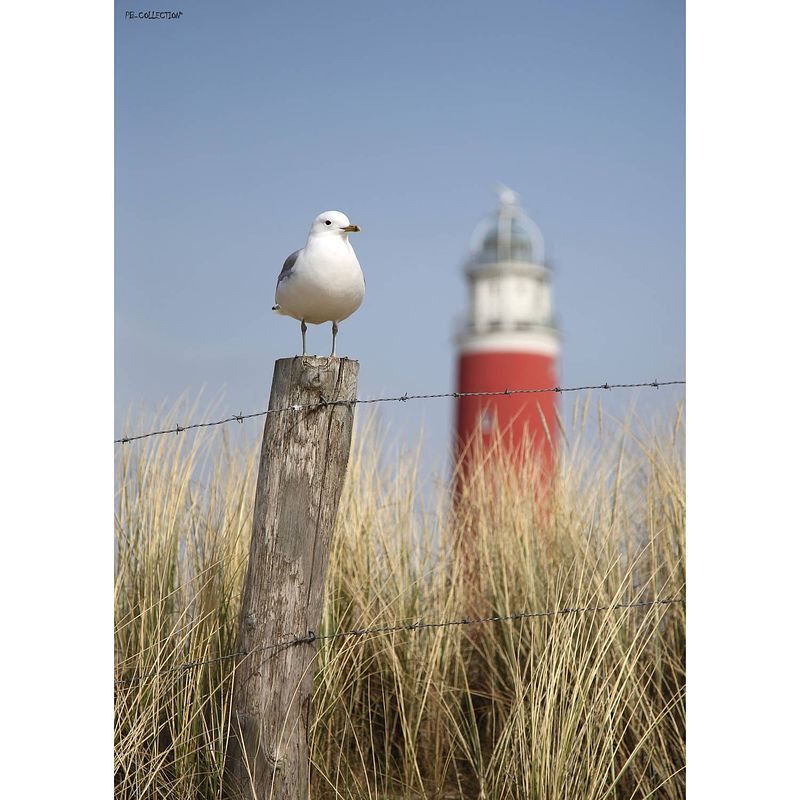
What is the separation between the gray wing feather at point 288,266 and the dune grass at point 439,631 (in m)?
0.73

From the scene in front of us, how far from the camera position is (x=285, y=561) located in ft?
5.93

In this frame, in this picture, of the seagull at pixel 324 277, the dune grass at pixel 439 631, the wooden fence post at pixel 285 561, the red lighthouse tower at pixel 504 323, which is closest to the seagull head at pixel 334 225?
the seagull at pixel 324 277

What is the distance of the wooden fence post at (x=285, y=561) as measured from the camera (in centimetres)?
181

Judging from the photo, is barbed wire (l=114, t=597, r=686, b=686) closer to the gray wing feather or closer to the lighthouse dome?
the gray wing feather

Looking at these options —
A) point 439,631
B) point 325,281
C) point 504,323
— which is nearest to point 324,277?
point 325,281

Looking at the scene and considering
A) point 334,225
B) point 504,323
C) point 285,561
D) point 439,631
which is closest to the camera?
point 285,561

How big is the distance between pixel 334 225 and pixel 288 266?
0.15 m

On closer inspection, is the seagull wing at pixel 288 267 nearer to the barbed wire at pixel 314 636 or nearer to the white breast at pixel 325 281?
the white breast at pixel 325 281

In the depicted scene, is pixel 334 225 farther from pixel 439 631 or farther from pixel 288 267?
pixel 439 631

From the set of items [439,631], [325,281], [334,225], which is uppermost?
[334,225]
